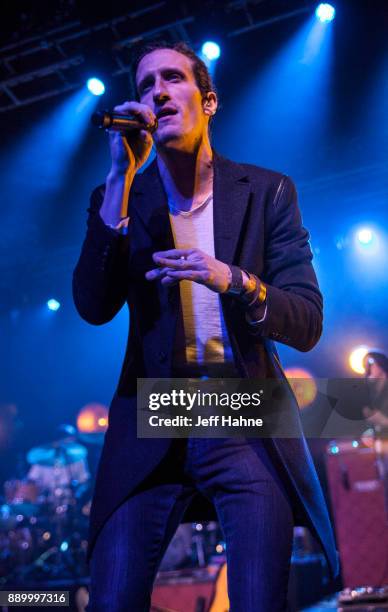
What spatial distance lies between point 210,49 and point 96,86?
161 cm

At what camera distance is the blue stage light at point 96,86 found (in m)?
7.04

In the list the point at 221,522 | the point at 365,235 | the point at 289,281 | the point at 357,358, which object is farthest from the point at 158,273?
the point at 357,358

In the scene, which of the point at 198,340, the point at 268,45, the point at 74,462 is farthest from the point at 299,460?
the point at 74,462

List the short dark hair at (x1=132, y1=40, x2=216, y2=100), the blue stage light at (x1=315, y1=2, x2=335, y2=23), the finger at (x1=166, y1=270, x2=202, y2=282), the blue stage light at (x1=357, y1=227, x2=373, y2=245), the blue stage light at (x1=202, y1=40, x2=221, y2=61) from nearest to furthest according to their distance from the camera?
the finger at (x1=166, y1=270, x2=202, y2=282) < the short dark hair at (x1=132, y1=40, x2=216, y2=100) < the blue stage light at (x1=202, y1=40, x2=221, y2=61) < the blue stage light at (x1=315, y1=2, x2=335, y2=23) < the blue stage light at (x1=357, y1=227, x2=373, y2=245)

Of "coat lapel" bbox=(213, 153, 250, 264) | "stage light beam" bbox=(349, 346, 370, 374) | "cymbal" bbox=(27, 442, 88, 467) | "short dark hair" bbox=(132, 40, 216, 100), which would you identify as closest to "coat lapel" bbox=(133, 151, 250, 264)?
"coat lapel" bbox=(213, 153, 250, 264)

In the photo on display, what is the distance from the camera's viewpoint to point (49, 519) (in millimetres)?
8758

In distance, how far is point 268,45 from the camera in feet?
24.0

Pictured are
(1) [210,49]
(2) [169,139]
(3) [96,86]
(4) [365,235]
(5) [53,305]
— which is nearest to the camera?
(2) [169,139]

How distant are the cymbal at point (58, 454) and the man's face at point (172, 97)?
8.34 meters

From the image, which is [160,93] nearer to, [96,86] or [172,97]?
[172,97]

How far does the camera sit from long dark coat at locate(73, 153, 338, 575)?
1.47m

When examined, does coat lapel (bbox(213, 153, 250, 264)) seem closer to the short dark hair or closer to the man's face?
the man's face

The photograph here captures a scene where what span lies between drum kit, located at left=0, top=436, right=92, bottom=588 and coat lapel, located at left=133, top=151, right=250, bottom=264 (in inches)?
260

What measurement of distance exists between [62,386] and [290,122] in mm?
8136
